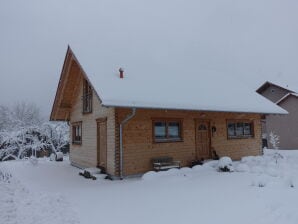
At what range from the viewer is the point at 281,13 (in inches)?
1914

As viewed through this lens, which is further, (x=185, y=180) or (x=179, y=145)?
(x=179, y=145)

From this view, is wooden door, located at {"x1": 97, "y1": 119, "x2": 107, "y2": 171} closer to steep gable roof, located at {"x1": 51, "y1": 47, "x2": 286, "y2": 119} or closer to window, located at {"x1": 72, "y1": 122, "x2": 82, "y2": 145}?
steep gable roof, located at {"x1": 51, "y1": 47, "x2": 286, "y2": 119}

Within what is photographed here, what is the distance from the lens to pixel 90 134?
13.2 meters

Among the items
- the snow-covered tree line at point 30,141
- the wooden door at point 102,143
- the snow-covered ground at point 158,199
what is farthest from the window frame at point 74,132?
the snow-covered tree line at point 30,141

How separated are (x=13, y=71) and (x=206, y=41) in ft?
169

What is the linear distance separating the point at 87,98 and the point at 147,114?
11.7ft

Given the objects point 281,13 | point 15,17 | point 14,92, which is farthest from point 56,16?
point 281,13

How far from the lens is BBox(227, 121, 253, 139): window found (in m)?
14.8

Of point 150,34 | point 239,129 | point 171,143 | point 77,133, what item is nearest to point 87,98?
point 77,133

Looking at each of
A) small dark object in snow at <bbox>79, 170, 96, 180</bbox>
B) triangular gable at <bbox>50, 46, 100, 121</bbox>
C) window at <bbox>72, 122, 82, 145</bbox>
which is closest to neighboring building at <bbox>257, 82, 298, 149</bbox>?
window at <bbox>72, 122, 82, 145</bbox>

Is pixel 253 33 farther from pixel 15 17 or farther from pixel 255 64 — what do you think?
pixel 15 17

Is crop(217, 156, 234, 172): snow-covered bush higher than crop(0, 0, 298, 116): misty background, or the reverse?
crop(0, 0, 298, 116): misty background

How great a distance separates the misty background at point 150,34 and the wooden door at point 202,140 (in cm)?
2987

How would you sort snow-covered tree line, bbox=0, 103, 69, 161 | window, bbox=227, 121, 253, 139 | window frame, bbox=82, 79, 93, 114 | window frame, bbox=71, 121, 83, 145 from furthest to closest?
snow-covered tree line, bbox=0, 103, 69, 161
window, bbox=227, 121, 253, 139
window frame, bbox=71, 121, 83, 145
window frame, bbox=82, 79, 93, 114
